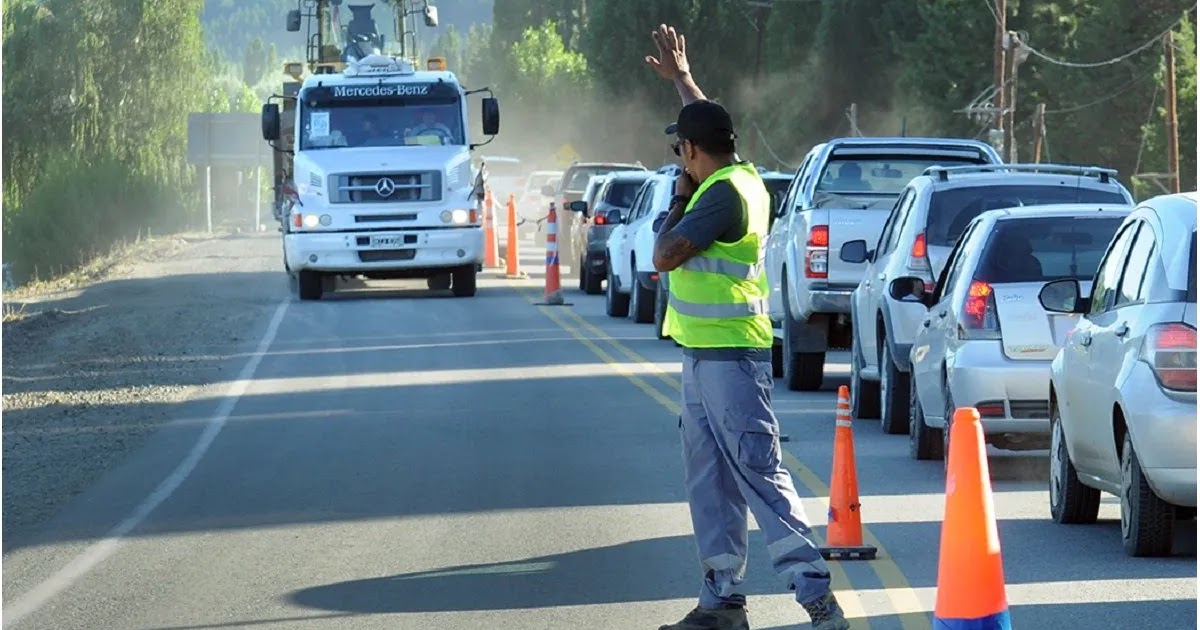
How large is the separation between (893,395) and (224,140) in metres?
64.4

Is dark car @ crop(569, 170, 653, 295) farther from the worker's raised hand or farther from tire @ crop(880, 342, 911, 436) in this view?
the worker's raised hand

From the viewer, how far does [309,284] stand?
33.3m

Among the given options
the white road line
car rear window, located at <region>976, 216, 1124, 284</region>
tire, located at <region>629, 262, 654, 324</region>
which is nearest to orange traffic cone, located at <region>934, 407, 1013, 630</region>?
the white road line

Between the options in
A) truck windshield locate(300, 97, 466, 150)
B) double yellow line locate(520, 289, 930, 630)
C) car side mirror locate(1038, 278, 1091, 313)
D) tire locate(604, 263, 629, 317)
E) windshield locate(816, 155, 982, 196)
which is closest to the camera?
double yellow line locate(520, 289, 930, 630)

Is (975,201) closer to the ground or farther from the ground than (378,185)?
closer to the ground

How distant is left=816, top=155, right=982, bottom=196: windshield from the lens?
788 inches

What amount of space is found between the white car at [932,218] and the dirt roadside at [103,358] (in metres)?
5.01

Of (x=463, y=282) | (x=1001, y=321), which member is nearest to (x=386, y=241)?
(x=463, y=282)

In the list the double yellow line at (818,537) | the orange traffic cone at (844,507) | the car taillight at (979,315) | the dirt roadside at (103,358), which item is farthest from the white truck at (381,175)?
the orange traffic cone at (844,507)

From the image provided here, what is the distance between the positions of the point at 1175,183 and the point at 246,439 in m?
39.9

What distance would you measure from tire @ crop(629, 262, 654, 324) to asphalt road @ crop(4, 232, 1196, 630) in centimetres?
763

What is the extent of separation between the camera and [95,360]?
24.8 metres

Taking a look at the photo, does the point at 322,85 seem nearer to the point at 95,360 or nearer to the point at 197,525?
the point at 95,360

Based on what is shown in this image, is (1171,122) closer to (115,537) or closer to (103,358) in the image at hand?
(103,358)
